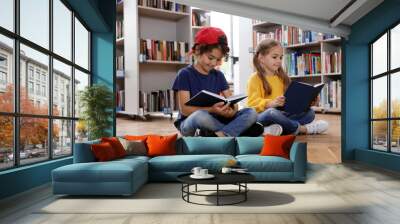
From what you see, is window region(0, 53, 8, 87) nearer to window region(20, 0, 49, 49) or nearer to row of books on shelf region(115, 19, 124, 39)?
window region(20, 0, 49, 49)

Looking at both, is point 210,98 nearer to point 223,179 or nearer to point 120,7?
point 223,179

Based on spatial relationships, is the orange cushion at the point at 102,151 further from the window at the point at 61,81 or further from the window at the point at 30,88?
the window at the point at 61,81

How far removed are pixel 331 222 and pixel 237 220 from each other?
0.72m

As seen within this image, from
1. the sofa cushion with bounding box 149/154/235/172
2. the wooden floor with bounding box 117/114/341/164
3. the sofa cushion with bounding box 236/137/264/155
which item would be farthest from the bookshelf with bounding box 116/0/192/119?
the sofa cushion with bounding box 149/154/235/172

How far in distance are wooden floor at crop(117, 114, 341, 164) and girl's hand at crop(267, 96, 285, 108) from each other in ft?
2.16

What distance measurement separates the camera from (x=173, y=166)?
5566 mm

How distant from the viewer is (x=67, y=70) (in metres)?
6.54

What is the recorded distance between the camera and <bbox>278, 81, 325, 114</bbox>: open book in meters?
6.91

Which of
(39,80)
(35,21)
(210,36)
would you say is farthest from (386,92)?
(35,21)

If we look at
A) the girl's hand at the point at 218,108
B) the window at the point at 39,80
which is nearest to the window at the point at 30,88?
the window at the point at 39,80

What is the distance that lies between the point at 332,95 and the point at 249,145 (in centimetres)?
211

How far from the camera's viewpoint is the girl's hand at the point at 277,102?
694cm

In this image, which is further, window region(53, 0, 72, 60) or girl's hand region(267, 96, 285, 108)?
girl's hand region(267, 96, 285, 108)

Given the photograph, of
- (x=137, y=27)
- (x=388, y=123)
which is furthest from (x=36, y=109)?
(x=388, y=123)
